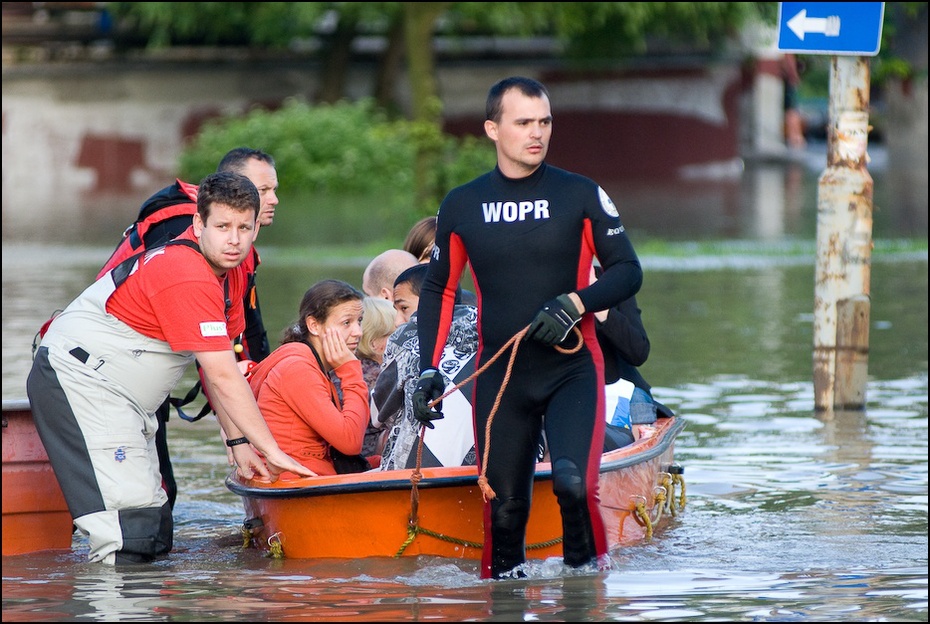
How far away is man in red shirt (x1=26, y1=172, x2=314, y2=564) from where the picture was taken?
618cm

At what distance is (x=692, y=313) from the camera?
14836mm

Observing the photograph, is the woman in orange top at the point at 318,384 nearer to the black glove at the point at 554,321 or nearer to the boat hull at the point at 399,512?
the boat hull at the point at 399,512

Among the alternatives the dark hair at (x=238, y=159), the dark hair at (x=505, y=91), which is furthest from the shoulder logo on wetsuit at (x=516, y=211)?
the dark hair at (x=238, y=159)

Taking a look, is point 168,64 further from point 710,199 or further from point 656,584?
point 656,584

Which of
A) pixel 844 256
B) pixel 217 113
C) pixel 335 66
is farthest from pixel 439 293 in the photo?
pixel 217 113

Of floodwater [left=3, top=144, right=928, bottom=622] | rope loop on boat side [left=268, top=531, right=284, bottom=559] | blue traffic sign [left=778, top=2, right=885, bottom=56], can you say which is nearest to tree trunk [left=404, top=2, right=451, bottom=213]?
floodwater [left=3, top=144, right=928, bottom=622]

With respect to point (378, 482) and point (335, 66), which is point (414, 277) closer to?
point (378, 482)

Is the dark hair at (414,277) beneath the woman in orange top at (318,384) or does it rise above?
above

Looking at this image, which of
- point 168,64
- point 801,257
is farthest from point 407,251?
point 168,64

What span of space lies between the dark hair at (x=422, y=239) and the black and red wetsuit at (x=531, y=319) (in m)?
2.05

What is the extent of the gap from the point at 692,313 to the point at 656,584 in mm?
8957

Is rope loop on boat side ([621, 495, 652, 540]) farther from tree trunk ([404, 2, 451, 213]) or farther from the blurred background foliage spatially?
tree trunk ([404, 2, 451, 213])

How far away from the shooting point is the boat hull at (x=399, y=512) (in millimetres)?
6332

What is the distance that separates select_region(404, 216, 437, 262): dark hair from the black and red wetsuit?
2.05 meters
